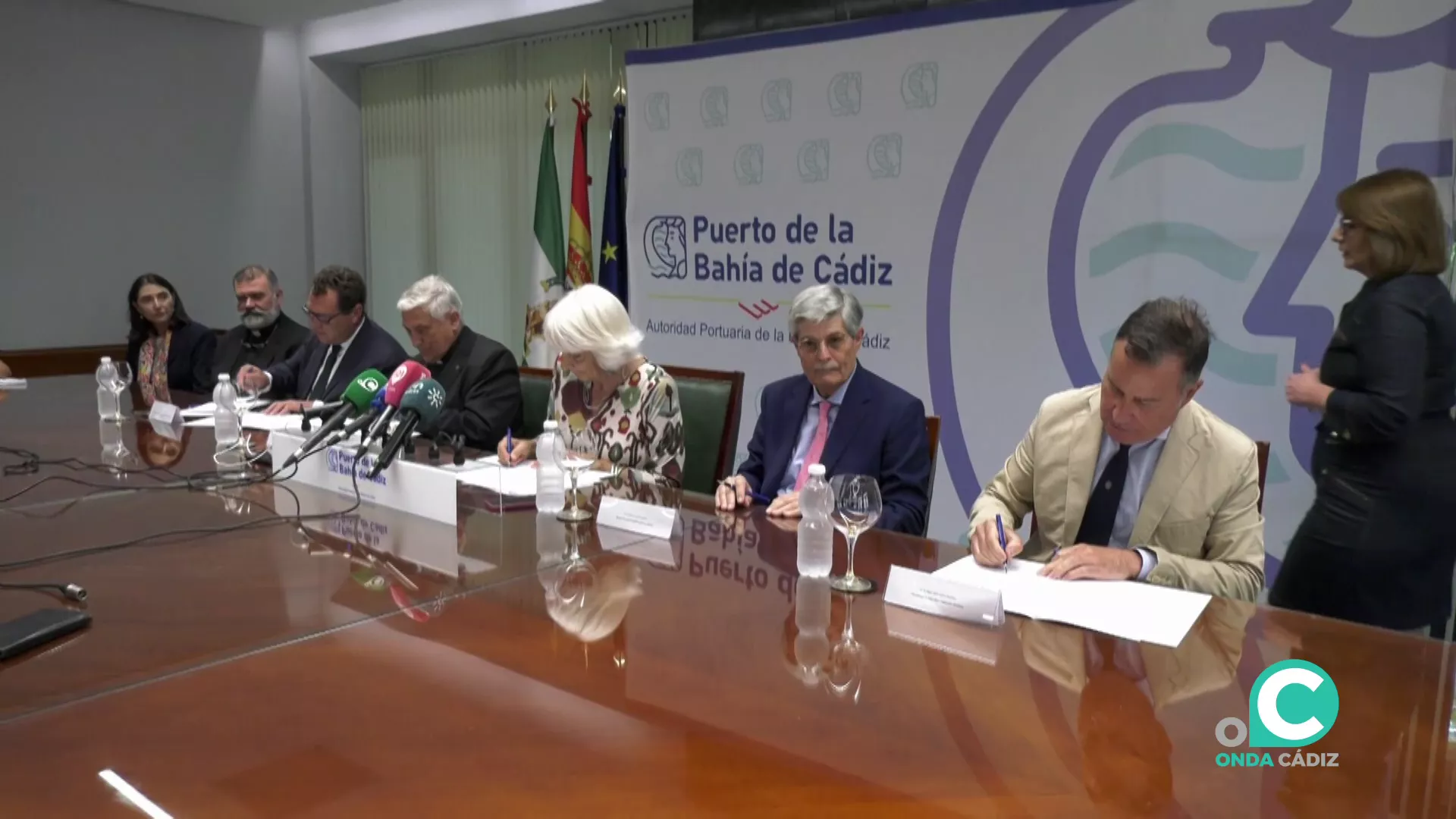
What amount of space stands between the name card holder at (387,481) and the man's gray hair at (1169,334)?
1297mm

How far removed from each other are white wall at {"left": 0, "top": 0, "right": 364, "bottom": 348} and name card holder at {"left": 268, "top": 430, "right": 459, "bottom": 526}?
13.8 feet

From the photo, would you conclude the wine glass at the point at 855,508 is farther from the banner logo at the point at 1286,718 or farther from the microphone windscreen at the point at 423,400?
the microphone windscreen at the point at 423,400

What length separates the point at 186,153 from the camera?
5.97 m

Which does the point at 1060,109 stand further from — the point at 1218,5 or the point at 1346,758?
the point at 1346,758

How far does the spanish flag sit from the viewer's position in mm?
5270

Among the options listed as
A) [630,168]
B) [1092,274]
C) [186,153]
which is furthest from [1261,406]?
[186,153]

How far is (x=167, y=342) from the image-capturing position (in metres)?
4.72

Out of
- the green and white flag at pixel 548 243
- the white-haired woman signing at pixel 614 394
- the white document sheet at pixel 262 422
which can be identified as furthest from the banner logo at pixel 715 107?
the white document sheet at pixel 262 422

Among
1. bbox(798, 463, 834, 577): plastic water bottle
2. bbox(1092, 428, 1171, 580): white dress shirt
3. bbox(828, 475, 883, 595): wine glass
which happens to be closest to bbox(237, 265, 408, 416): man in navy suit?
bbox(798, 463, 834, 577): plastic water bottle

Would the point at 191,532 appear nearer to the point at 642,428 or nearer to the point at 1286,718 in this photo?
the point at 642,428

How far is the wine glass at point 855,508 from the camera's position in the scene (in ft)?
5.18

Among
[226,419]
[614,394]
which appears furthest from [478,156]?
[614,394]

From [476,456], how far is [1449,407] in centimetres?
235

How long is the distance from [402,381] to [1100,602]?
155 cm
